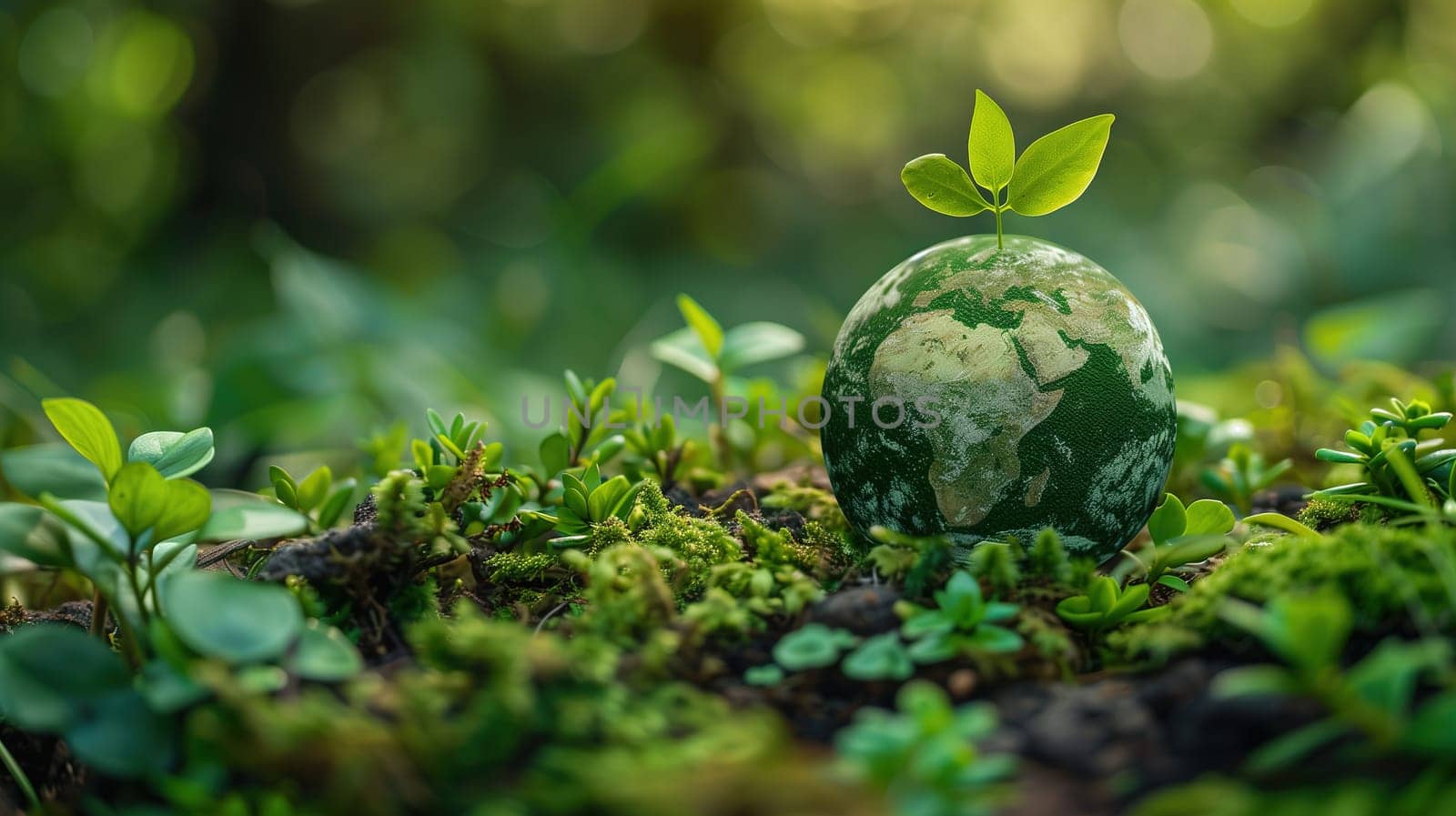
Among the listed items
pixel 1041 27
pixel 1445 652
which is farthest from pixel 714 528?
pixel 1041 27

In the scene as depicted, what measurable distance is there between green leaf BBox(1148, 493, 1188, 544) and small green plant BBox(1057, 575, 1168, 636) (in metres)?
0.21

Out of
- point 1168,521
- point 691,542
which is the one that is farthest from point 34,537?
point 1168,521

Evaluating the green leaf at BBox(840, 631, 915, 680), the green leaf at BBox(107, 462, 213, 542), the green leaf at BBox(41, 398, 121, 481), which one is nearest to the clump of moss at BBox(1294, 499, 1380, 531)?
the green leaf at BBox(840, 631, 915, 680)

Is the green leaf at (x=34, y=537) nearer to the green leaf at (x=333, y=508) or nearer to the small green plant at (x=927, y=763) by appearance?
the green leaf at (x=333, y=508)

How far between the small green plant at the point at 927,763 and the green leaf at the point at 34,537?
0.85 m

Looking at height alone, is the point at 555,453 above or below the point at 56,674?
above

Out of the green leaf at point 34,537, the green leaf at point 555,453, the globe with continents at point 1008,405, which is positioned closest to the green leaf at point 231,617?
the green leaf at point 34,537

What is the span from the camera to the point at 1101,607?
3.67 ft

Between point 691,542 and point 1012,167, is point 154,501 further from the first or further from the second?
point 1012,167

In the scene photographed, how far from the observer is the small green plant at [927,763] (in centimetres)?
76

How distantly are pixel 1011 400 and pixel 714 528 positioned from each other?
0.41m

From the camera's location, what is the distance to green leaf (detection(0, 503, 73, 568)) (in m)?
1.04

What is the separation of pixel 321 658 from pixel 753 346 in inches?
36.5

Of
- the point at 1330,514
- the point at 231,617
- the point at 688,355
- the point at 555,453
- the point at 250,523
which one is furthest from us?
the point at 688,355
